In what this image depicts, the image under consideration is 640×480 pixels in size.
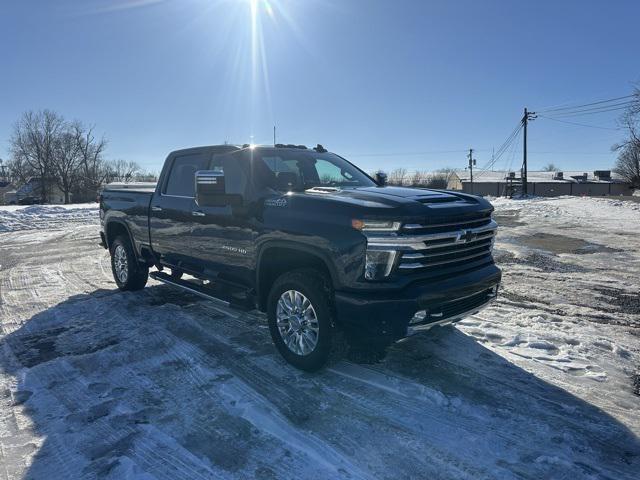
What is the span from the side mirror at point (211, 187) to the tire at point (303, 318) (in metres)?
1.01

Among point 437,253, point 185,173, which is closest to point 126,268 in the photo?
point 185,173

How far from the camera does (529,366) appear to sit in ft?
13.3

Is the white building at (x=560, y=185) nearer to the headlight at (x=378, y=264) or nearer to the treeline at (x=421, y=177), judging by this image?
the treeline at (x=421, y=177)

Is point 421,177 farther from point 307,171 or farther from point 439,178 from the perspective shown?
point 307,171

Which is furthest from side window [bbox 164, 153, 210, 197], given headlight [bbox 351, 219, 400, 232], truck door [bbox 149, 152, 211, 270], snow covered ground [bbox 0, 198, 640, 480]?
headlight [bbox 351, 219, 400, 232]

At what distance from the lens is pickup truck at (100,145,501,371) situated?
344 cm

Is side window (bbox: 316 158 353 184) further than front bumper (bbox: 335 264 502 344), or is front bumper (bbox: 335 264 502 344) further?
side window (bbox: 316 158 353 184)

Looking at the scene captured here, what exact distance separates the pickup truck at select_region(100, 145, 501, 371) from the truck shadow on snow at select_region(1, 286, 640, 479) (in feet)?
1.58

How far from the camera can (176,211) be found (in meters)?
5.69

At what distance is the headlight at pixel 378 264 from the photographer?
342cm

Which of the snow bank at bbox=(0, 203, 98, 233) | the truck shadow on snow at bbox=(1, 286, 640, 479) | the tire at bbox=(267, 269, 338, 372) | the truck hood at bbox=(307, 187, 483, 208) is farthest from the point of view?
A: the snow bank at bbox=(0, 203, 98, 233)

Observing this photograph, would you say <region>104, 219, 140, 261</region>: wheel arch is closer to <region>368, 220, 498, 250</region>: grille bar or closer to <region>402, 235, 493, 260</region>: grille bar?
<region>368, 220, 498, 250</region>: grille bar

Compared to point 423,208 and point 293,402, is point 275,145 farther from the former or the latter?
point 293,402

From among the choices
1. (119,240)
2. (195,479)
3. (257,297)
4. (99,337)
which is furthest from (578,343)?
(119,240)
